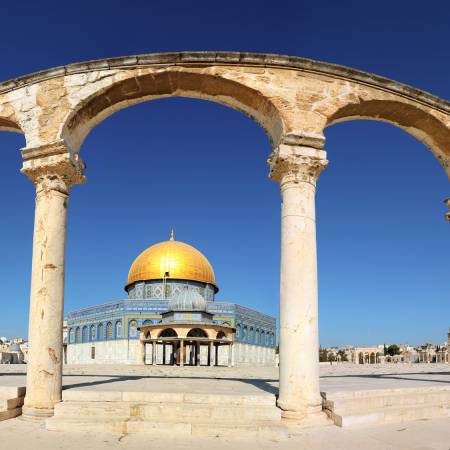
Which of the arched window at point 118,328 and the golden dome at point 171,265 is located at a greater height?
the golden dome at point 171,265

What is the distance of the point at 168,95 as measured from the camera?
850 centimetres

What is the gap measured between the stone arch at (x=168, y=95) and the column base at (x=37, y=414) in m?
3.86

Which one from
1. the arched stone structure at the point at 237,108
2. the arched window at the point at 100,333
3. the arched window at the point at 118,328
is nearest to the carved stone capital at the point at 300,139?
the arched stone structure at the point at 237,108

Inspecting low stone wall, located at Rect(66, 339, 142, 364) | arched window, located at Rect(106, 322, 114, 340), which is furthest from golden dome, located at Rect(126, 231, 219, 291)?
low stone wall, located at Rect(66, 339, 142, 364)

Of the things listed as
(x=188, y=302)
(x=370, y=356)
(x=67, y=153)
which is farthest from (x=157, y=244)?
(x=370, y=356)

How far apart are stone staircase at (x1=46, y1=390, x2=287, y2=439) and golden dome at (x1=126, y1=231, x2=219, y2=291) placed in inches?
1491

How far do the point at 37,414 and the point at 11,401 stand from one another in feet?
1.51

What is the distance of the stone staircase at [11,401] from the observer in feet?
22.1

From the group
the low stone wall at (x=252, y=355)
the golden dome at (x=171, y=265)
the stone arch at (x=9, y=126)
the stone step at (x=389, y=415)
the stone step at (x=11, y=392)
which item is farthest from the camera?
the golden dome at (x=171, y=265)

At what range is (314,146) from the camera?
7.45m

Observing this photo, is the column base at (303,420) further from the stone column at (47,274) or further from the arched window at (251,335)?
the arched window at (251,335)

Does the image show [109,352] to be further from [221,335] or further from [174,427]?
[174,427]

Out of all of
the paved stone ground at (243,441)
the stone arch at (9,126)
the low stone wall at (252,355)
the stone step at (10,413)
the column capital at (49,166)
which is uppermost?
the stone arch at (9,126)

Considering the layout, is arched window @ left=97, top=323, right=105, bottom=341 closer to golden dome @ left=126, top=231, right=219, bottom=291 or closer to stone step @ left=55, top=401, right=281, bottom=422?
golden dome @ left=126, top=231, right=219, bottom=291
